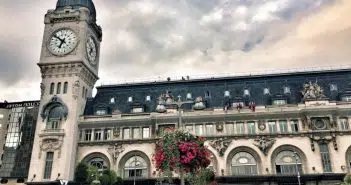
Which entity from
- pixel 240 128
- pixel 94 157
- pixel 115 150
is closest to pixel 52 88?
pixel 94 157

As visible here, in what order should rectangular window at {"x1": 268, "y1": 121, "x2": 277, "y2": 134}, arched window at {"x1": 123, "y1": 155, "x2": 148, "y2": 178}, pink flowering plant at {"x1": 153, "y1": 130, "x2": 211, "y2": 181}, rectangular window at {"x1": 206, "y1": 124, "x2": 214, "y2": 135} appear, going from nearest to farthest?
pink flowering plant at {"x1": 153, "y1": 130, "x2": 211, "y2": 181}, rectangular window at {"x1": 268, "y1": 121, "x2": 277, "y2": 134}, rectangular window at {"x1": 206, "y1": 124, "x2": 214, "y2": 135}, arched window at {"x1": 123, "y1": 155, "x2": 148, "y2": 178}

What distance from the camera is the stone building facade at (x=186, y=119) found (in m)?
55.8

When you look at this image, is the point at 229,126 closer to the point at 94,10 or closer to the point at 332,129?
the point at 332,129

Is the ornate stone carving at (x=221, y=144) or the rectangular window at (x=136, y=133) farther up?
the rectangular window at (x=136, y=133)

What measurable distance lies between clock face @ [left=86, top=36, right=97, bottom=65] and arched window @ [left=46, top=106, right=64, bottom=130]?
12.3 metres

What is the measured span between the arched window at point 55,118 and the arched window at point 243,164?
105 ft

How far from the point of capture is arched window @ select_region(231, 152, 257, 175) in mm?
56875

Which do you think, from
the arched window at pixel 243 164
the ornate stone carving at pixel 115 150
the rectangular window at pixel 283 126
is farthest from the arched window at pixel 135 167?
the rectangular window at pixel 283 126

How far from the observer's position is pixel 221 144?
58.2 meters

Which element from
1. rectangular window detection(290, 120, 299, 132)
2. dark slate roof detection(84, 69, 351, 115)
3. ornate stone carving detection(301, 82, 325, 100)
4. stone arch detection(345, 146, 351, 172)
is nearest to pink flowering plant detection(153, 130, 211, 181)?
rectangular window detection(290, 120, 299, 132)

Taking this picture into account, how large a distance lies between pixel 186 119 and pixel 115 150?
45.0 feet

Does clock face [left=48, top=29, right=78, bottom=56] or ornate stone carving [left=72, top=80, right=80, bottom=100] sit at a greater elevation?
clock face [left=48, top=29, right=78, bottom=56]

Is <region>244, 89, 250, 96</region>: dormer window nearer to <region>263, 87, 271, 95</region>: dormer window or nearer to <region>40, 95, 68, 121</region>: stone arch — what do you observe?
<region>263, 87, 271, 95</region>: dormer window

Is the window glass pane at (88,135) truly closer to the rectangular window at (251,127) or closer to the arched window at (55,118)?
the arched window at (55,118)
